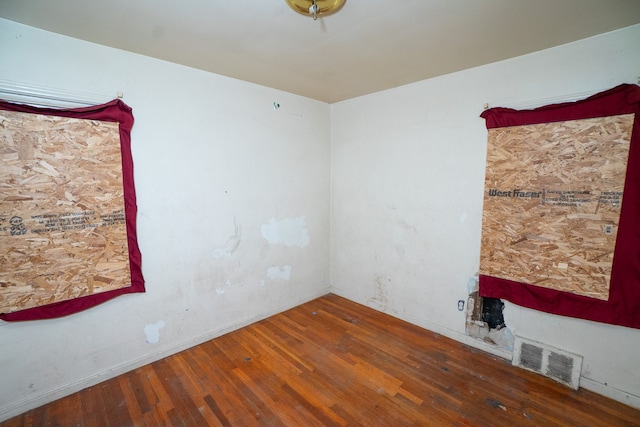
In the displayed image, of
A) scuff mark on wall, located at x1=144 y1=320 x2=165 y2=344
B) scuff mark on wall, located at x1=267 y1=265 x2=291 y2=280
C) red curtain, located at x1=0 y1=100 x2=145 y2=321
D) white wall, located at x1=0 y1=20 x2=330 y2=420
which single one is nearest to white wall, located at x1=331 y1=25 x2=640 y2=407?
white wall, located at x1=0 y1=20 x2=330 y2=420

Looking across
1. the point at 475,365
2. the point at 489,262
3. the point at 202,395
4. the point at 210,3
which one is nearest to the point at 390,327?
the point at 475,365

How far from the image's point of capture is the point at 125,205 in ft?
7.27

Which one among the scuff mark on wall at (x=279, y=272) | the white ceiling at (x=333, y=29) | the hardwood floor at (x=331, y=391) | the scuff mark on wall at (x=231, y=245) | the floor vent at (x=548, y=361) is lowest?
the hardwood floor at (x=331, y=391)

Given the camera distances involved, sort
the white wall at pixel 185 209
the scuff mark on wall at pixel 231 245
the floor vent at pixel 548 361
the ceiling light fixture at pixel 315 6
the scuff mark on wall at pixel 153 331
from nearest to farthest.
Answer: the ceiling light fixture at pixel 315 6 < the white wall at pixel 185 209 < the floor vent at pixel 548 361 < the scuff mark on wall at pixel 153 331 < the scuff mark on wall at pixel 231 245

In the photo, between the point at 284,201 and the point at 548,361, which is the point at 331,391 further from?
the point at 284,201

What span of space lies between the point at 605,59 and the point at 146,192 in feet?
11.9

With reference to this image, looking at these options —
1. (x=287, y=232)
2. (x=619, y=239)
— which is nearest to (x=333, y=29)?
(x=287, y=232)

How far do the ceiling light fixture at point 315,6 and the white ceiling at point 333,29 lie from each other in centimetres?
6

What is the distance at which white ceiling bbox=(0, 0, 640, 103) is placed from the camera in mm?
1584

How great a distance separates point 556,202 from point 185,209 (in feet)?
10.3

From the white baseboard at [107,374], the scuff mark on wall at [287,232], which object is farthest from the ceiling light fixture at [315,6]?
the white baseboard at [107,374]

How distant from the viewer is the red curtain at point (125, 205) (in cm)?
187

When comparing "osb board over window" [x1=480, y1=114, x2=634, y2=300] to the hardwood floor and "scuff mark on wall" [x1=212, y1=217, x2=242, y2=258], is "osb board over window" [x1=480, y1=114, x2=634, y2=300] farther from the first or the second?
"scuff mark on wall" [x1=212, y1=217, x2=242, y2=258]

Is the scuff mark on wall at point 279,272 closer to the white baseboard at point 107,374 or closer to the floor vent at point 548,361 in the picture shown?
the white baseboard at point 107,374
